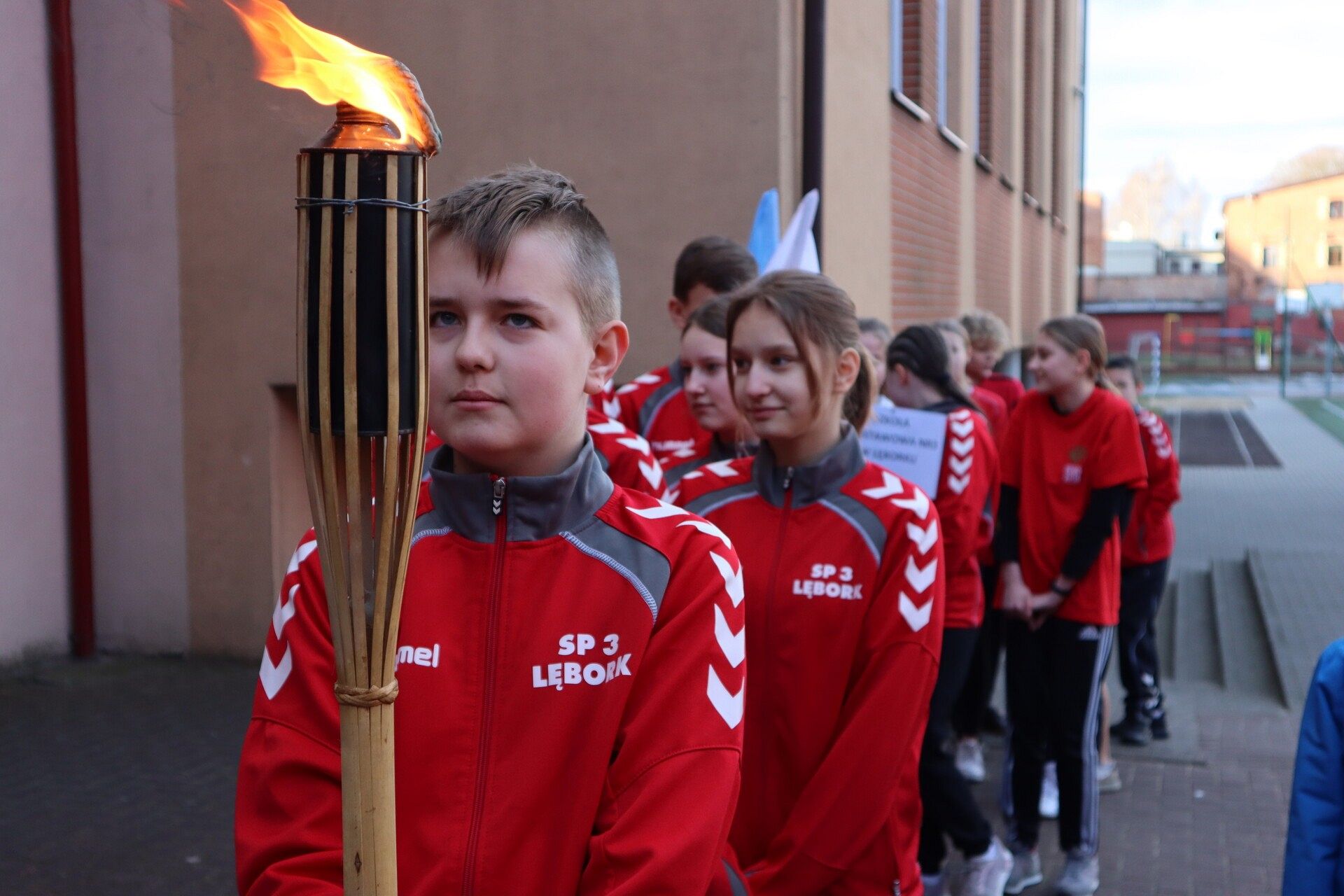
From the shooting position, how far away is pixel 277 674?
178 cm

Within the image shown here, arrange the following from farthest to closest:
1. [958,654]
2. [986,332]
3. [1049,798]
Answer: [986,332] < [1049,798] < [958,654]

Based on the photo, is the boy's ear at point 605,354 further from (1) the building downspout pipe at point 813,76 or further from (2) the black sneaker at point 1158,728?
(2) the black sneaker at point 1158,728

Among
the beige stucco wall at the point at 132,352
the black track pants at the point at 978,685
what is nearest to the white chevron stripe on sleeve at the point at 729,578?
the black track pants at the point at 978,685

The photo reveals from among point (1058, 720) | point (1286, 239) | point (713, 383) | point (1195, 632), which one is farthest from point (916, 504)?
point (1286, 239)

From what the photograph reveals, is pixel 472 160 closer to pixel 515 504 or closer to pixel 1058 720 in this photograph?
pixel 1058 720

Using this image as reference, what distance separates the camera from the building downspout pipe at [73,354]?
27.5 ft

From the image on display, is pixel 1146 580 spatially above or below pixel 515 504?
below

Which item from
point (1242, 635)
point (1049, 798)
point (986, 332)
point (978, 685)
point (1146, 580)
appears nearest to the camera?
point (1049, 798)

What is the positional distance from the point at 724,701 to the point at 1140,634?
6.10 m

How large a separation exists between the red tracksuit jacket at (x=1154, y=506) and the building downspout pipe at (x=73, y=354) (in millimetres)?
6284

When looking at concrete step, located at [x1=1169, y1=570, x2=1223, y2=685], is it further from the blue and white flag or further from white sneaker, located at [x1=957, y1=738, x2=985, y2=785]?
the blue and white flag

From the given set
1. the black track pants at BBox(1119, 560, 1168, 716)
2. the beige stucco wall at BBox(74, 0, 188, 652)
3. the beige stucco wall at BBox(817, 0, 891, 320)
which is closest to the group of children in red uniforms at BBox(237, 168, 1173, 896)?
the black track pants at BBox(1119, 560, 1168, 716)

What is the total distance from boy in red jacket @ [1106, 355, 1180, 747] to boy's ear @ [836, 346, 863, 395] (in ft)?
12.6

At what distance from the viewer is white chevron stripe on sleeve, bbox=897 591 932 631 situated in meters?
2.98
